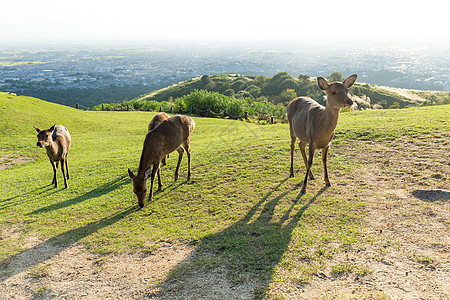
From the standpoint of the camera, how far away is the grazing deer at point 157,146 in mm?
7637

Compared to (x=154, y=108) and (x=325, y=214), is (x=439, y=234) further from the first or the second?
(x=154, y=108)

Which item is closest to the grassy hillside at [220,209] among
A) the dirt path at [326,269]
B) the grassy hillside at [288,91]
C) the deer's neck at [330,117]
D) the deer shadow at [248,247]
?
the deer shadow at [248,247]

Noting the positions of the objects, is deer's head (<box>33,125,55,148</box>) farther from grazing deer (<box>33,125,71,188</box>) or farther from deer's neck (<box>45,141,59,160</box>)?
deer's neck (<box>45,141,59,160</box>)

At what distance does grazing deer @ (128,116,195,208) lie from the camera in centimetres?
764

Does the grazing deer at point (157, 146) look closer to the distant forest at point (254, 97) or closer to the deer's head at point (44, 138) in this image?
the deer's head at point (44, 138)

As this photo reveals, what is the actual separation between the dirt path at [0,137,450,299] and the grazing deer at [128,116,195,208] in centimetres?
207

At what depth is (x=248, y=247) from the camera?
5660 millimetres

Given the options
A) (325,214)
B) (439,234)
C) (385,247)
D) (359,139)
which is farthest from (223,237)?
(359,139)

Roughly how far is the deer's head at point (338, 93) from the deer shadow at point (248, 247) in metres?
2.53

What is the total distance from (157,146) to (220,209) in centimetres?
262

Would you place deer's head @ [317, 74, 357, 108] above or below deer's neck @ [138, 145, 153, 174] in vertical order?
above

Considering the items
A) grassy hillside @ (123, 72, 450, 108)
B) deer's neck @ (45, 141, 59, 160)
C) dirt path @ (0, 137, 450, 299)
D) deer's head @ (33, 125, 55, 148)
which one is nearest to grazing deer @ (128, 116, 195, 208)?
dirt path @ (0, 137, 450, 299)

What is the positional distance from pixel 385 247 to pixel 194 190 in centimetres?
539

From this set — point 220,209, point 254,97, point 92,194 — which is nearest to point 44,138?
point 92,194
